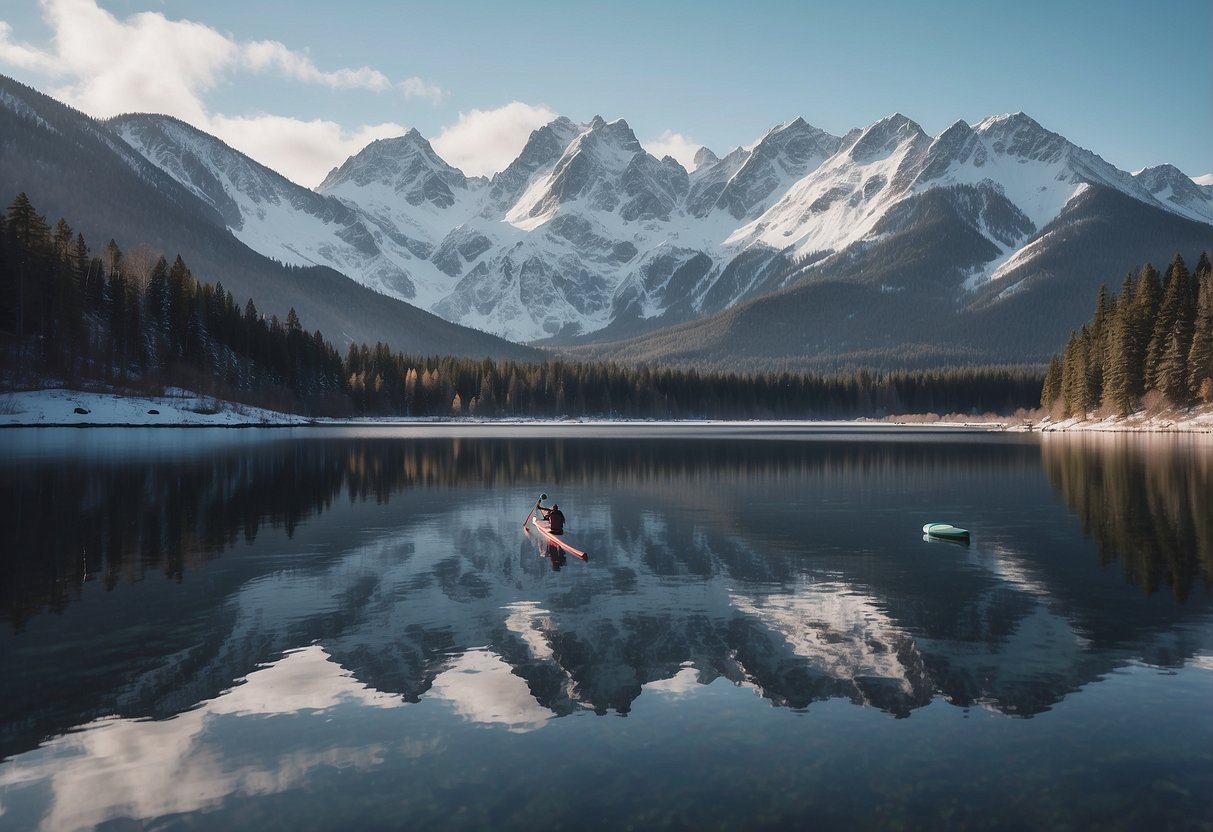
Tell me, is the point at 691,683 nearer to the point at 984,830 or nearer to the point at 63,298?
the point at 984,830

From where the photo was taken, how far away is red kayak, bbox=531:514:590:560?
110ft

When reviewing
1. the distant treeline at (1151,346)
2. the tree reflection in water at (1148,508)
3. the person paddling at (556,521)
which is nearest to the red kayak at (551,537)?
the person paddling at (556,521)

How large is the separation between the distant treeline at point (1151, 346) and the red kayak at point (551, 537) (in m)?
109

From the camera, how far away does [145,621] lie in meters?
22.9

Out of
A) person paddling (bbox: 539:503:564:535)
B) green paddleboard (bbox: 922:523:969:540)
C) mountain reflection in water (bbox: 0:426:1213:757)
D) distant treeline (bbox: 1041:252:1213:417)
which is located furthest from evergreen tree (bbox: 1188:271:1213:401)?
person paddling (bbox: 539:503:564:535)

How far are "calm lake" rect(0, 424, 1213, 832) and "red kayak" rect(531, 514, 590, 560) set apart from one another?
2.49ft

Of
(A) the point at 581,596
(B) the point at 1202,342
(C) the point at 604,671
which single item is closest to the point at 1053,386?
(B) the point at 1202,342

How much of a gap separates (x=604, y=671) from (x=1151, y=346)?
417 ft

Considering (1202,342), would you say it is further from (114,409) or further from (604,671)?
(114,409)

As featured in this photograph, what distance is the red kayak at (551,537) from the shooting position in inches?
1321

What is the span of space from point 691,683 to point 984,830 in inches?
285

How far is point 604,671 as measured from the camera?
19.4 meters

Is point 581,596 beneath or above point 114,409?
beneath

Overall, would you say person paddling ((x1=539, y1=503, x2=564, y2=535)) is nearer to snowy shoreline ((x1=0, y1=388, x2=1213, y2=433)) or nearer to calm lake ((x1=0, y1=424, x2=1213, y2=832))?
calm lake ((x1=0, y1=424, x2=1213, y2=832))
